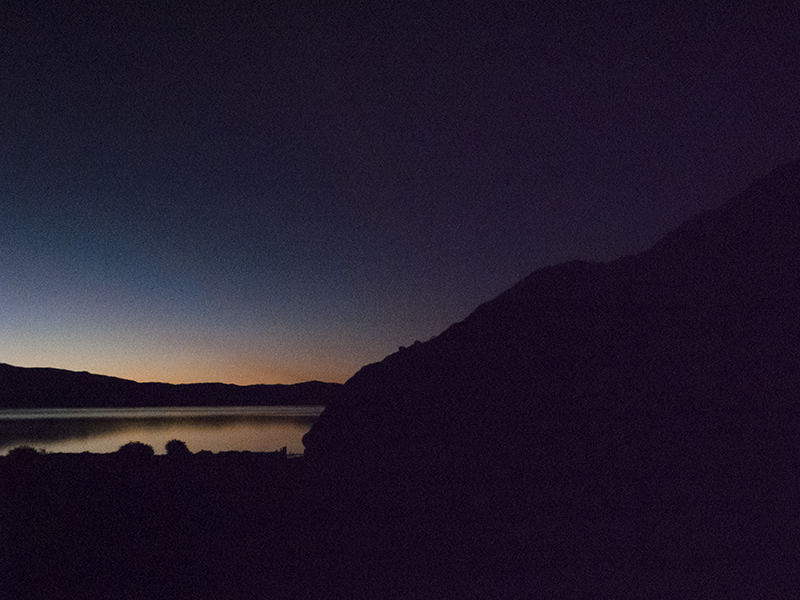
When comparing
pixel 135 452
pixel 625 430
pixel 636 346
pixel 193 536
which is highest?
pixel 636 346

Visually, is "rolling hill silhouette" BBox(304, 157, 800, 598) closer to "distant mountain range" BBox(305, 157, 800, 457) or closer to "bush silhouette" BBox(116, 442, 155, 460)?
"distant mountain range" BBox(305, 157, 800, 457)

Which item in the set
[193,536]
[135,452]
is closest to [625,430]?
[193,536]

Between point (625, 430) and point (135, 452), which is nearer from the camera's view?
point (625, 430)

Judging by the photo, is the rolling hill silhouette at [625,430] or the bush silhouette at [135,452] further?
the bush silhouette at [135,452]

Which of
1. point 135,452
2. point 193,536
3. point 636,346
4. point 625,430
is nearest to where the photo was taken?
point 193,536

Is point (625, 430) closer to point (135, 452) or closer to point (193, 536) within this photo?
point (193, 536)

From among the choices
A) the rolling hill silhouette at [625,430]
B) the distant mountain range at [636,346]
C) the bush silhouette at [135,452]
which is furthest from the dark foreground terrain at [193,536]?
the bush silhouette at [135,452]

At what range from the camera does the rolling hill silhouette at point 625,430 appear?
970cm

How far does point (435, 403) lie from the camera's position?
19406 mm

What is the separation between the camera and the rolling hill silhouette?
9.70 metres

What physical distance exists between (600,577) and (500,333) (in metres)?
10.7

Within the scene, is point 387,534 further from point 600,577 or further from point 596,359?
point 596,359

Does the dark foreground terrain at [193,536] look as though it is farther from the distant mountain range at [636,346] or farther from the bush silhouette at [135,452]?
the bush silhouette at [135,452]

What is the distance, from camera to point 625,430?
13547 mm
